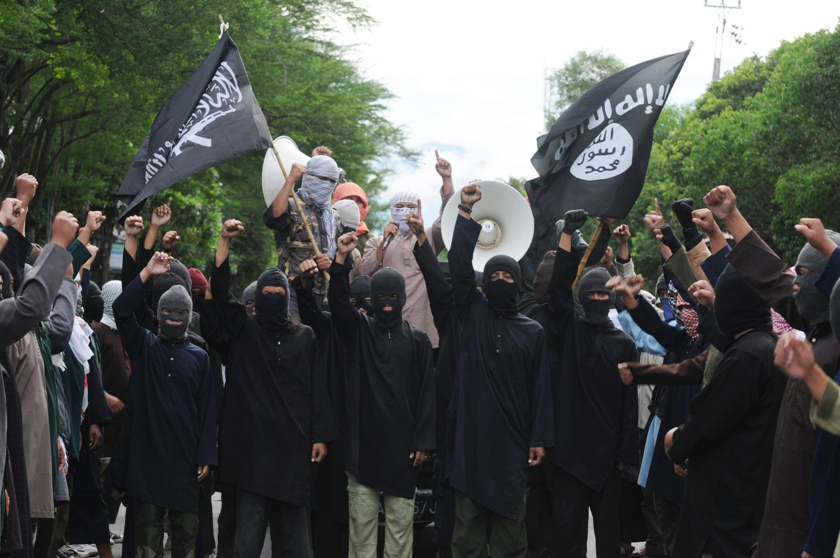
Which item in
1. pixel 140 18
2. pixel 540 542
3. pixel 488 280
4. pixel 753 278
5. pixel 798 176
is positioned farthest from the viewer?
pixel 798 176

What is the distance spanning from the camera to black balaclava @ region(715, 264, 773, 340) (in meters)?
4.80

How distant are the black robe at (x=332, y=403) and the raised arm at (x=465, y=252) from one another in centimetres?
97

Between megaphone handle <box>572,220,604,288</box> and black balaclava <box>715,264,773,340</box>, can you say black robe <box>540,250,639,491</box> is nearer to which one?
megaphone handle <box>572,220,604,288</box>

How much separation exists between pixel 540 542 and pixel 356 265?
10.9 ft

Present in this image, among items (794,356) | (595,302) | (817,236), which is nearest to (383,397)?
(595,302)

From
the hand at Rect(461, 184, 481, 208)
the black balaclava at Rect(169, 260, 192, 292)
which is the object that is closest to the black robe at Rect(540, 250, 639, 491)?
the hand at Rect(461, 184, 481, 208)

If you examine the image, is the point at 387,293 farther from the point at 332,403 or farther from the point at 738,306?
the point at 738,306

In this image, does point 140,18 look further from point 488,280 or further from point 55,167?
point 488,280

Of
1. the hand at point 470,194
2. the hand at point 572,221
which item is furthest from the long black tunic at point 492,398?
the hand at point 572,221

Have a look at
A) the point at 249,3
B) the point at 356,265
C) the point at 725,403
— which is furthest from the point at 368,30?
the point at 725,403

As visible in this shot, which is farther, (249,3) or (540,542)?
(249,3)

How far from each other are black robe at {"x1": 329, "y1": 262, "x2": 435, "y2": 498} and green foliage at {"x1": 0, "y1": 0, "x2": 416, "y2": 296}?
26.6 feet

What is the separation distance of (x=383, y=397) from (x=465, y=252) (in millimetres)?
1180

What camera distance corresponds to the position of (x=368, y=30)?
25.9m
